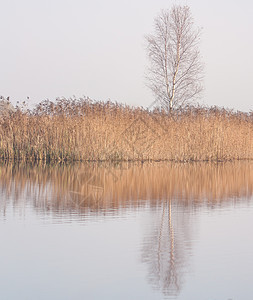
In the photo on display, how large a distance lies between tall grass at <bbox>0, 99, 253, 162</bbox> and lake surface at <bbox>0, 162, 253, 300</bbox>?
24.6ft

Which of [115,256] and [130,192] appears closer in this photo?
[115,256]

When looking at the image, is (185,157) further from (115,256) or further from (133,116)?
(115,256)

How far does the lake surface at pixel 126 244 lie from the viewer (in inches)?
116

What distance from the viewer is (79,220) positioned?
5328mm

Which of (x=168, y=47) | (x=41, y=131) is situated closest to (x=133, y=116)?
(x=41, y=131)

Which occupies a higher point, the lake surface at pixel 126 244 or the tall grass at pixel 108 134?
the tall grass at pixel 108 134

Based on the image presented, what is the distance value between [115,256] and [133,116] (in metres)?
→ 12.8

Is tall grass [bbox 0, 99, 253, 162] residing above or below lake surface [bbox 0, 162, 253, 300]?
above

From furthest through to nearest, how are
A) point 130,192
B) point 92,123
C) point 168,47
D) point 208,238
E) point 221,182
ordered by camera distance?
point 168,47
point 92,123
point 221,182
point 130,192
point 208,238

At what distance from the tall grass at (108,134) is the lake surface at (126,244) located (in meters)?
7.51

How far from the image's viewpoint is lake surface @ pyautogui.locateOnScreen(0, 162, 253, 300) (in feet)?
9.66

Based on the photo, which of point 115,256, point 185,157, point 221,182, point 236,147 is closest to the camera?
point 115,256

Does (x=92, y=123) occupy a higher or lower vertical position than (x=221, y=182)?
higher

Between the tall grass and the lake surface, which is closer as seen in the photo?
the lake surface
